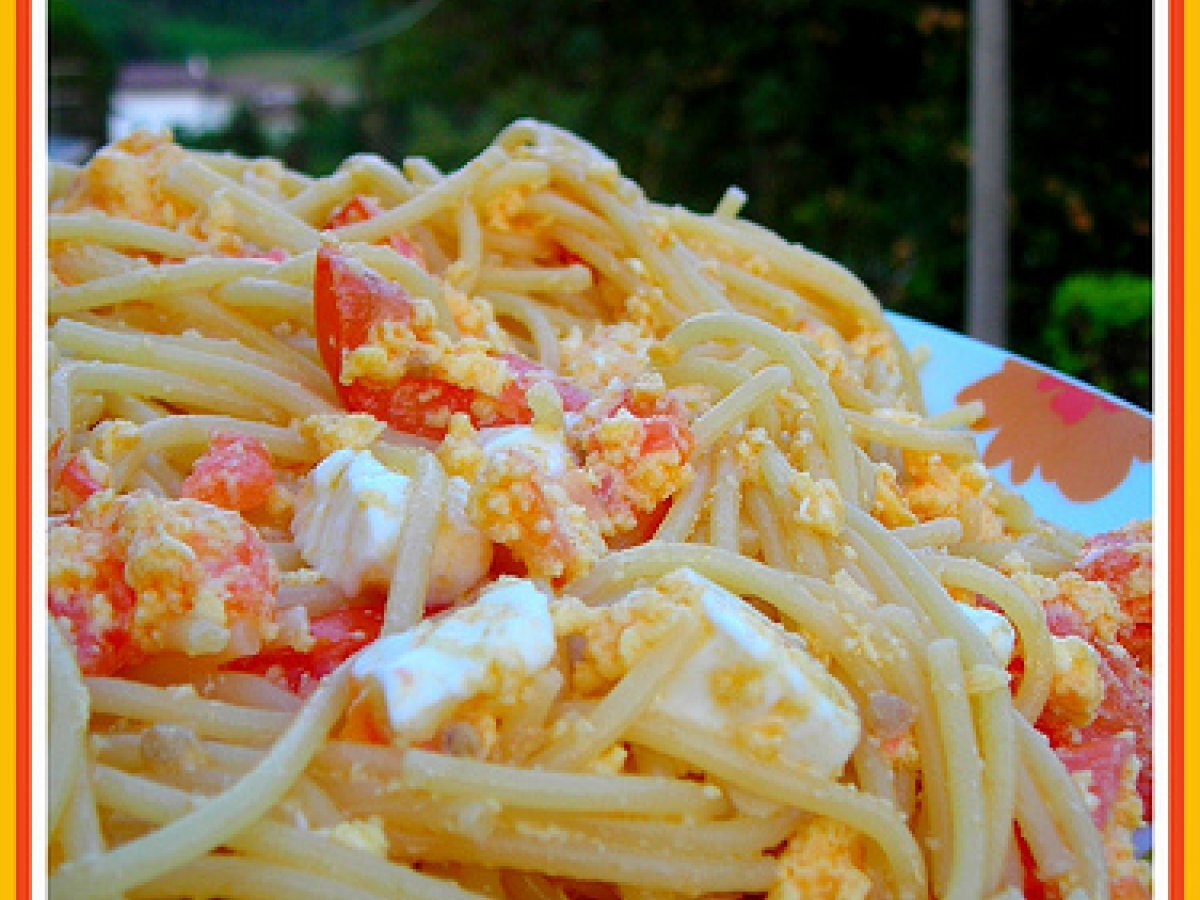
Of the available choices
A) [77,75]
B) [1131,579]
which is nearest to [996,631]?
[1131,579]

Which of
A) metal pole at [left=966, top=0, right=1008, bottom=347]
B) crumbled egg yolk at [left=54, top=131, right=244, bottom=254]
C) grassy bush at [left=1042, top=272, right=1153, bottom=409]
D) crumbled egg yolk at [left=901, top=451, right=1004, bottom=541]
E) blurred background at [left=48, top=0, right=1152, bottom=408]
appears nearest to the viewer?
crumbled egg yolk at [left=901, top=451, right=1004, bottom=541]

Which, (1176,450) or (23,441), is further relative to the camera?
(1176,450)

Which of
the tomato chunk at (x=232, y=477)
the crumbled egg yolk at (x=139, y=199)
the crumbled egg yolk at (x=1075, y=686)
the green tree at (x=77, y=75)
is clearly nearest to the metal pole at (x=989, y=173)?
the crumbled egg yolk at (x=139, y=199)

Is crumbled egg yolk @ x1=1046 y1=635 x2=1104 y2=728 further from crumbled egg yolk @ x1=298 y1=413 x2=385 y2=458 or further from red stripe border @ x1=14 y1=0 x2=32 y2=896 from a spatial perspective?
red stripe border @ x1=14 y1=0 x2=32 y2=896

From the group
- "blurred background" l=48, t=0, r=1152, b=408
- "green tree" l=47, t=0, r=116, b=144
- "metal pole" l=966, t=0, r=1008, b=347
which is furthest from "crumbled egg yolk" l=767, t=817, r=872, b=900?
"green tree" l=47, t=0, r=116, b=144

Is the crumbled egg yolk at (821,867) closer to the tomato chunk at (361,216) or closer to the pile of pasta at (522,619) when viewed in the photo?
the pile of pasta at (522,619)

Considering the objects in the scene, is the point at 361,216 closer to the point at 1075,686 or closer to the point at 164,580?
the point at 164,580

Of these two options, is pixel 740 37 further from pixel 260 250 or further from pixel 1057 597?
pixel 1057 597
